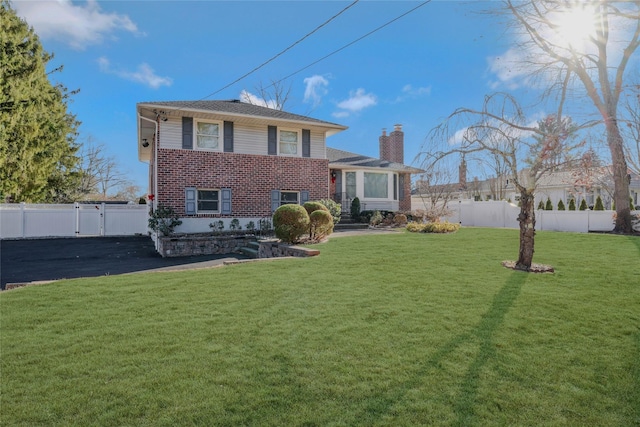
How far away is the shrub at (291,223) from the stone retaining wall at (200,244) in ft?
13.2

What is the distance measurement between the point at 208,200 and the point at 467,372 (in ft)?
45.3

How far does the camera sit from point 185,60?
Result: 12195mm

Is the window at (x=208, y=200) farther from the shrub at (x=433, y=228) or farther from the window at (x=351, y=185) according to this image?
the shrub at (x=433, y=228)

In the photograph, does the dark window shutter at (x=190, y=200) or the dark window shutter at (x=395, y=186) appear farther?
the dark window shutter at (x=395, y=186)

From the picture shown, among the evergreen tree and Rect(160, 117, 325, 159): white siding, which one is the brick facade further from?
the evergreen tree

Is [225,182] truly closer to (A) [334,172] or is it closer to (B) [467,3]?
(A) [334,172]

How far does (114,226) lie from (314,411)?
19.5 metres

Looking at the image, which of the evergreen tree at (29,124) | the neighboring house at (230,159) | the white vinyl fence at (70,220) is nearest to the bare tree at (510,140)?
the neighboring house at (230,159)

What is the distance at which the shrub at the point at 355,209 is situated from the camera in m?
19.0

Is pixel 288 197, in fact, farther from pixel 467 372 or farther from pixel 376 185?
pixel 467 372

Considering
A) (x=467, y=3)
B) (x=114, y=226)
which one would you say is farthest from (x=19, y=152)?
(x=467, y=3)

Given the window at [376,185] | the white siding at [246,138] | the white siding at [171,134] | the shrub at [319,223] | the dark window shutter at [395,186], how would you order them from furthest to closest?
the dark window shutter at [395,186] → the window at [376,185] → the white siding at [246,138] → the white siding at [171,134] → the shrub at [319,223]

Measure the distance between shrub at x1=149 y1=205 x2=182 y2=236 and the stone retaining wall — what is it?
1.99 ft

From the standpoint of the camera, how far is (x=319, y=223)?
1117cm
